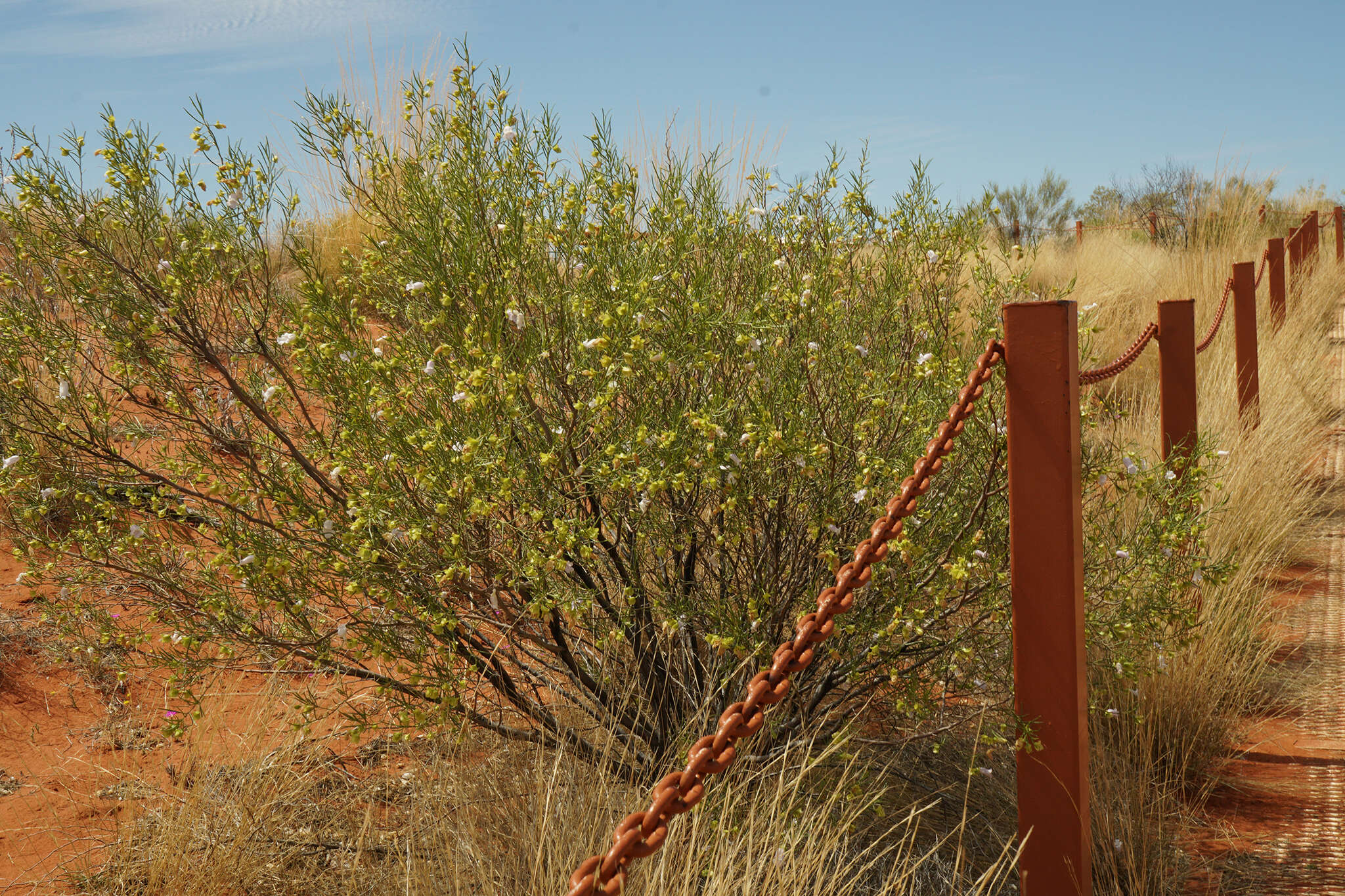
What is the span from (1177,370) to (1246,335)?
2.92 m

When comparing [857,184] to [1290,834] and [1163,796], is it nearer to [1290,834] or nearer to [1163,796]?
[1163,796]

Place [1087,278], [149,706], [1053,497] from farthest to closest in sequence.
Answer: [1087,278]
[149,706]
[1053,497]

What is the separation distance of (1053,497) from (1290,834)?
1.78 meters

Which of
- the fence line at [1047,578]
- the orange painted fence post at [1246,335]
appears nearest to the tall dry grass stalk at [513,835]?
the fence line at [1047,578]

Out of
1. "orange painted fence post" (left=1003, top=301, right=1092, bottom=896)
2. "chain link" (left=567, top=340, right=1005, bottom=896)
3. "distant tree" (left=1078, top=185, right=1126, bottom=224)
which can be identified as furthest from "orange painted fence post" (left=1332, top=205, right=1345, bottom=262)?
"chain link" (left=567, top=340, right=1005, bottom=896)

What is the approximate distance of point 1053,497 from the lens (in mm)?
2098

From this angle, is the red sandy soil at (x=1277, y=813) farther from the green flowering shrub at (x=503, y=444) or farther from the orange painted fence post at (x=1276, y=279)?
the orange painted fence post at (x=1276, y=279)

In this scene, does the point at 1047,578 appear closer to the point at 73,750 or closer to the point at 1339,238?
the point at 73,750

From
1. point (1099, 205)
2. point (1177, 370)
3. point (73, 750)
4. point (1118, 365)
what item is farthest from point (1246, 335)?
point (1099, 205)

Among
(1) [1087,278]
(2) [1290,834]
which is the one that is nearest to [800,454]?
(2) [1290,834]

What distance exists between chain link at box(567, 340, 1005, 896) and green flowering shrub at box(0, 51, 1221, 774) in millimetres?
521

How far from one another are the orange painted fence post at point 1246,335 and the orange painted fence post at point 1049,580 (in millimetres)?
4919

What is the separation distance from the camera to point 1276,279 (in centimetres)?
884

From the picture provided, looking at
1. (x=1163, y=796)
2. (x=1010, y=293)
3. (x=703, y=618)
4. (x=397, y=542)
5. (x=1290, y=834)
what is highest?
(x=1010, y=293)
